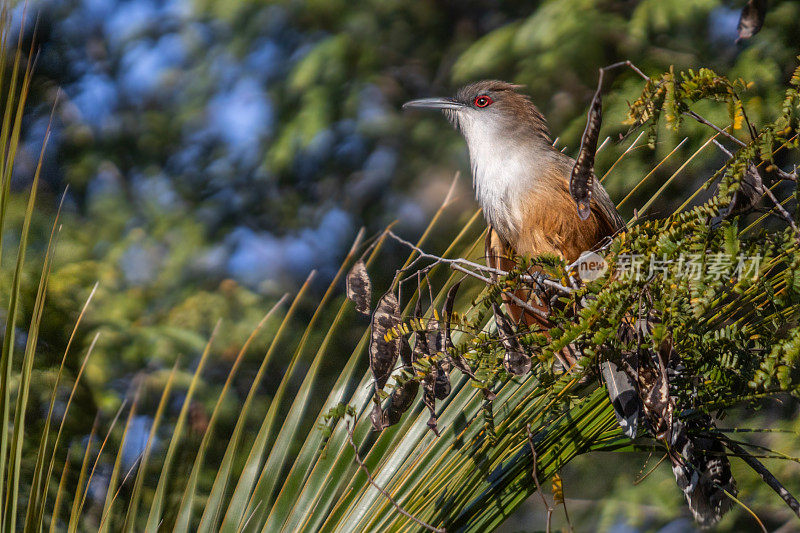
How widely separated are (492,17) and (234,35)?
1848mm

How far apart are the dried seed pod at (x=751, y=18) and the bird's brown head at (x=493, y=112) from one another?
176cm

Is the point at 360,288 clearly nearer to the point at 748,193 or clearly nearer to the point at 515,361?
the point at 515,361

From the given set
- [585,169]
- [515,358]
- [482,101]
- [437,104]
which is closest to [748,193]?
[585,169]

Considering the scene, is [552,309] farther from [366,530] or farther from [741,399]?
[366,530]

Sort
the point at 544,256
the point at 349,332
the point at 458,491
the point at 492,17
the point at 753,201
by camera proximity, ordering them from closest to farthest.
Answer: the point at 753,201, the point at 544,256, the point at 458,491, the point at 349,332, the point at 492,17

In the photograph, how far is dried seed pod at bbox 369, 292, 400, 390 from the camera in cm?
136

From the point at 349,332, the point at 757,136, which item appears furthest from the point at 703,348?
the point at 349,332

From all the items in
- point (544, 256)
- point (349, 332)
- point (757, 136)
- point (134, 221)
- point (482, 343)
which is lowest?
point (349, 332)

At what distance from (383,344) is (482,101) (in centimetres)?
210

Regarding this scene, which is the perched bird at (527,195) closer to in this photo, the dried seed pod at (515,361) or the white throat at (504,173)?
the white throat at (504,173)

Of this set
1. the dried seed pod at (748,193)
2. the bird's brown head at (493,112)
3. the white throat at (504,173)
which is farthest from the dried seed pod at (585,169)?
the bird's brown head at (493,112)

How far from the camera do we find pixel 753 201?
117 centimetres

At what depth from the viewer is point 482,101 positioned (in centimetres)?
322

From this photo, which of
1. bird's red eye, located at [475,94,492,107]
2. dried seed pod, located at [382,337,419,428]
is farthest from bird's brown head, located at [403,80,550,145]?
dried seed pod, located at [382,337,419,428]
